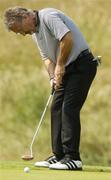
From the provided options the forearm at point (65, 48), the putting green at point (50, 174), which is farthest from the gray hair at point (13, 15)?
the putting green at point (50, 174)

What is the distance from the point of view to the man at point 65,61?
20.8ft

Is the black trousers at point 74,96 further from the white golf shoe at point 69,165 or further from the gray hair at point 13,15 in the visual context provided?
the gray hair at point 13,15

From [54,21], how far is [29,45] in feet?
27.6

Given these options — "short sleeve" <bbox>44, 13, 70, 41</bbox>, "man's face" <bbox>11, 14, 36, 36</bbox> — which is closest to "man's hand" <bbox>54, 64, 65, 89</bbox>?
"short sleeve" <bbox>44, 13, 70, 41</bbox>

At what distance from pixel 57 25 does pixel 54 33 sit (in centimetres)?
8

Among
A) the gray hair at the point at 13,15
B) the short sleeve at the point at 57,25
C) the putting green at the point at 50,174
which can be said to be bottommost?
the putting green at the point at 50,174

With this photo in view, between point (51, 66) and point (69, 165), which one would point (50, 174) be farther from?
point (51, 66)

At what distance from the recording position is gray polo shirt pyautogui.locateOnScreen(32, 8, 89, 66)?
20.7ft

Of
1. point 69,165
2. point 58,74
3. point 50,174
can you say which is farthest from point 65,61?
point 50,174

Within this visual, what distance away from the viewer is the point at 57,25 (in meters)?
6.29

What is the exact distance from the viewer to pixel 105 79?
1381 centimetres

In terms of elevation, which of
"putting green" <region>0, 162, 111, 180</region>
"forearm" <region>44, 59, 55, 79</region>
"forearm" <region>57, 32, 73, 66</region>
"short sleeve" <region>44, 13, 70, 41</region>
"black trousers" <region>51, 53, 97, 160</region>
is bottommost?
"putting green" <region>0, 162, 111, 180</region>

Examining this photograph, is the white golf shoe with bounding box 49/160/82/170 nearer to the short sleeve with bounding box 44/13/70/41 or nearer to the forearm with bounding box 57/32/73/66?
the forearm with bounding box 57/32/73/66

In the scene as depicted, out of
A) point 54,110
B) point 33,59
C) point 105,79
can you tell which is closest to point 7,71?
point 33,59
